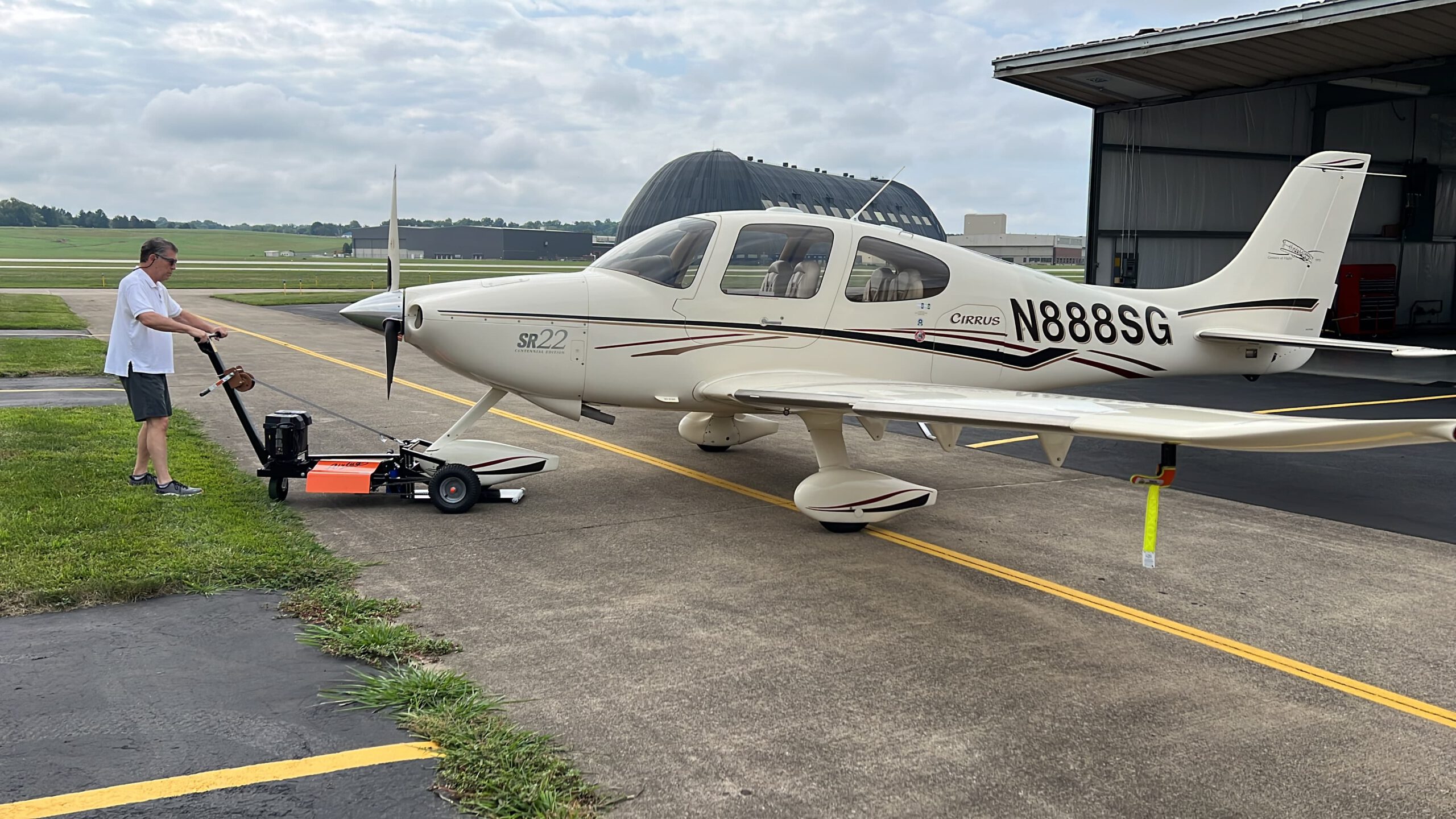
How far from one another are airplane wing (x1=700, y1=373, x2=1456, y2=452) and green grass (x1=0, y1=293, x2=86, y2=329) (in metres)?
Result: 21.9

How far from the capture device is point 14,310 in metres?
28.0

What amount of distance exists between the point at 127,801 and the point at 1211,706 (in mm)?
4161

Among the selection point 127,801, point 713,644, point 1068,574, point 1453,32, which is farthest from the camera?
point 1453,32

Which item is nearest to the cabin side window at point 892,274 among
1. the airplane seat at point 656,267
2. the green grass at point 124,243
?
the airplane seat at point 656,267

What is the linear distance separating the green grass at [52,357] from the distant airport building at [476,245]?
381ft

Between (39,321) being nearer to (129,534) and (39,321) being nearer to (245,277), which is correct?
(129,534)

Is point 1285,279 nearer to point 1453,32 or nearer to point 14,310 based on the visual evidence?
point 1453,32

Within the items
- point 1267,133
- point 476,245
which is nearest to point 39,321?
point 1267,133

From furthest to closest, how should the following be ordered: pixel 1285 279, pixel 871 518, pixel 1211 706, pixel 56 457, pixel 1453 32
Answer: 1. pixel 1453 32
2. pixel 1285 279
3. pixel 56 457
4. pixel 871 518
5. pixel 1211 706

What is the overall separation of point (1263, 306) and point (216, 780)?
9.61 meters

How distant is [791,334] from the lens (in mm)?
7754

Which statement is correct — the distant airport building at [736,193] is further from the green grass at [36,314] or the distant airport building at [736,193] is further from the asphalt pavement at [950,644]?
the asphalt pavement at [950,644]

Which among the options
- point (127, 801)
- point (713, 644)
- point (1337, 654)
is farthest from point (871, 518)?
point (127, 801)

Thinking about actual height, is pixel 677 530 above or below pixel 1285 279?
below
